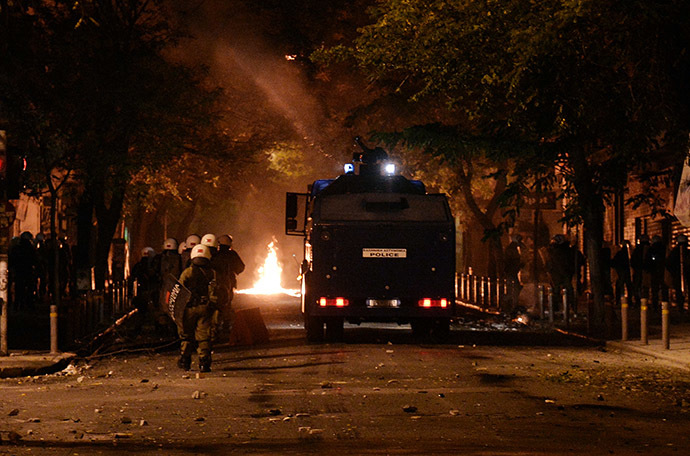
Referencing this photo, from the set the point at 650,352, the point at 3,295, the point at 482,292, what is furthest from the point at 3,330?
the point at 482,292

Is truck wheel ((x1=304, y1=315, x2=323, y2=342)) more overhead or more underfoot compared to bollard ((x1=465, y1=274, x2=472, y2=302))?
more underfoot

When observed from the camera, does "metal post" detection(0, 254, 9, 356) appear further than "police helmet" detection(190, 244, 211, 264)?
Yes

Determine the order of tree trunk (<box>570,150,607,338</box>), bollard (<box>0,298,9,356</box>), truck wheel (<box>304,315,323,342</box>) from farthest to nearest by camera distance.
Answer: tree trunk (<box>570,150,607,338</box>) → truck wheel (<box>304,315,323,342</box>) → bollard (<box>0,298,9,356</box>)

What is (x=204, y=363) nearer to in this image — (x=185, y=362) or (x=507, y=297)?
(x=185, y=362)

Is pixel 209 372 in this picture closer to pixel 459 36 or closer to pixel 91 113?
pixel 459 36

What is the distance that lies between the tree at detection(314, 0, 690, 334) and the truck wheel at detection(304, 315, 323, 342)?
4.99 meters

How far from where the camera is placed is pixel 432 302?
2083cm

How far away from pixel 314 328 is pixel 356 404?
9172 mm

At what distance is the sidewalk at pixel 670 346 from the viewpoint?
57.8 feet

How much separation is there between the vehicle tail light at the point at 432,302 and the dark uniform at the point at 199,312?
5.82m

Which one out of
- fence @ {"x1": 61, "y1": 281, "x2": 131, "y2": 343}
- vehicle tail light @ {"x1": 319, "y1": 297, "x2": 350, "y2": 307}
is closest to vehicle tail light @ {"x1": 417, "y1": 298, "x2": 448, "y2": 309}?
vehicle tail light @ {"x1": 319, "y1": 297, "x2": 350, "y2": 307}

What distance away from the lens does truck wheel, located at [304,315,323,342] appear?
20938 millimetres

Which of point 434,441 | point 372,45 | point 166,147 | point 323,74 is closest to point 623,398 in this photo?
point 434,441

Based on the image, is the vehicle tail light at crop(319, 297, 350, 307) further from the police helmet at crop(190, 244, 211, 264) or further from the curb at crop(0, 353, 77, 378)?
the police helmet at crop(190, 244, 211, 264)
